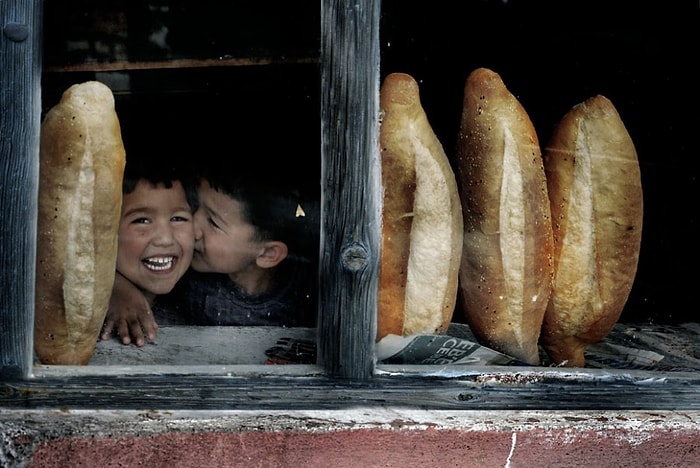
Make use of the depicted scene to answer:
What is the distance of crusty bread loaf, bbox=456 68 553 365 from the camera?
242 cm

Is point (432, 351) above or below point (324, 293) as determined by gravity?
below

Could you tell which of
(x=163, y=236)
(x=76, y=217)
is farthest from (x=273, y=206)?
(x=76, y=217)

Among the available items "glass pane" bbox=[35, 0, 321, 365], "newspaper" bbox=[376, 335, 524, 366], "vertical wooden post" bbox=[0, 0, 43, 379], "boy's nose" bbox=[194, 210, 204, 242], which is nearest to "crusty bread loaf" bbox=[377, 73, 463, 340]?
"newspaper" bbox=[376, 335, 524, 366]

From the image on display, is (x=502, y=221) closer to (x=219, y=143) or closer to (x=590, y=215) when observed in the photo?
(x=590, y=215)

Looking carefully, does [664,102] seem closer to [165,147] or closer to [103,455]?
[165,147]

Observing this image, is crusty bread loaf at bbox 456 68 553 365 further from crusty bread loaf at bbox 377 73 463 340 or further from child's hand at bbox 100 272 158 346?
child's hand at bbox 100 272 158 346

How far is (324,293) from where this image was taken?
215 centimetres

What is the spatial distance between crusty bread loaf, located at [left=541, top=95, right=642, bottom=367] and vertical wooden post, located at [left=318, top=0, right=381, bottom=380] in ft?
2.24

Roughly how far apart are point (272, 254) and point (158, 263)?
0.36m

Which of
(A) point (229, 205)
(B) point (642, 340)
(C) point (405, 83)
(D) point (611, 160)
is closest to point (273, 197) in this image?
(A) point (229, 205)

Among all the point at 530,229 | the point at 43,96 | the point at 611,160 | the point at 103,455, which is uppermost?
the point at 43,96

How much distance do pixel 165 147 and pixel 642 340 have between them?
1.64m

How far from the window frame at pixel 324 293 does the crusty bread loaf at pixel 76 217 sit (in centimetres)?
15

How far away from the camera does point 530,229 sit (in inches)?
95.6
